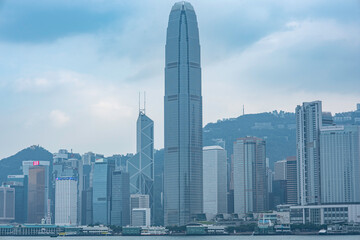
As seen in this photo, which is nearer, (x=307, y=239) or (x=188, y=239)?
(x=307, y=239)

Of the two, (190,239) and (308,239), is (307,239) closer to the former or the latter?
(308,239)

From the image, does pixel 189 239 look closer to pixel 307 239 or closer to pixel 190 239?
pixel 190 239

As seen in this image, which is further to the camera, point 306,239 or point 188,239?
point 188,239

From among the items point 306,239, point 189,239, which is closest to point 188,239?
point 189,239

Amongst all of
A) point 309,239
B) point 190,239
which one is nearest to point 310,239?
point 309,239

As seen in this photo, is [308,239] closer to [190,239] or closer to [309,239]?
[309,239]

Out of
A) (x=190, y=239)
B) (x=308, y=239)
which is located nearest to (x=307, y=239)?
(x=308, y=239)
